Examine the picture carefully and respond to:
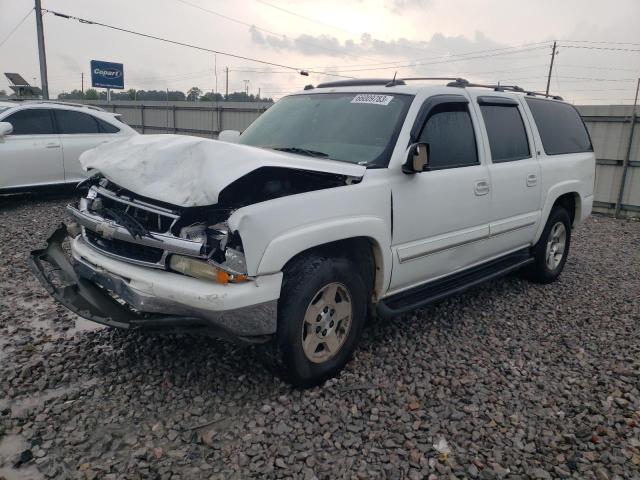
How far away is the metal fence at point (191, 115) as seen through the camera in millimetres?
16734

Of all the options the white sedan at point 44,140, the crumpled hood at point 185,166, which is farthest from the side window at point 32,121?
the crumpled hood at point 185,166

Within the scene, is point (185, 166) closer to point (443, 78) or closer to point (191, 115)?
A: point (443, 78)

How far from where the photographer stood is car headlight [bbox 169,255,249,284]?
2.86m

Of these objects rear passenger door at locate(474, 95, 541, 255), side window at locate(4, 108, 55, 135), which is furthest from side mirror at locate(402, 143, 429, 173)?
side window at locate(4, 108, 55, 135)

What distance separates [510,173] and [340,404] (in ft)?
8.80

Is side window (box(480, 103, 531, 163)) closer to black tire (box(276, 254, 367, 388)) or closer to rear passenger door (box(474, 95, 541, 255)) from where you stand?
rear passenger door (box(474, 95, 541, 255))

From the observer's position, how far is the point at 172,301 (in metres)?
2.91

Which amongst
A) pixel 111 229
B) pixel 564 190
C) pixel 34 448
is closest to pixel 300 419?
pixel 34 448

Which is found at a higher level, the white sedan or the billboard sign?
the billboard sign

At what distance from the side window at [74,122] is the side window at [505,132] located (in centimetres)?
703

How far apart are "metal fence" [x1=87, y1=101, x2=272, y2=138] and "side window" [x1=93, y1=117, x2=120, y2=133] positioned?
21.2 ft

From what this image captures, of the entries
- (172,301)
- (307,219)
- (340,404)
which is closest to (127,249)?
(172,301)

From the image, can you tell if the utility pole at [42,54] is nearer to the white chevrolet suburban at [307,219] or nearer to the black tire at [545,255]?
the white chevrolet suburban at [307,219]

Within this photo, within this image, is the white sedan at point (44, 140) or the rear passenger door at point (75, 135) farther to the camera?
the rear passenger door at point (75, 135)
